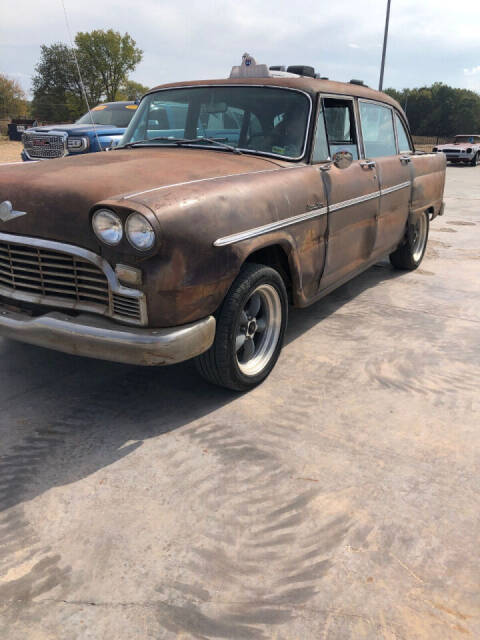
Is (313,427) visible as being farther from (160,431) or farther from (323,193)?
(323,193)

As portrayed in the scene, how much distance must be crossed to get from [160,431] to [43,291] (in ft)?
3.18

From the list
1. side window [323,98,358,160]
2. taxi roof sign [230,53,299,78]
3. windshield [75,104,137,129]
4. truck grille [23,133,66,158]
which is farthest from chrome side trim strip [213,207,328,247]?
windshield [75,104,137,129]

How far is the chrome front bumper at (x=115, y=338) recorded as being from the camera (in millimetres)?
2553

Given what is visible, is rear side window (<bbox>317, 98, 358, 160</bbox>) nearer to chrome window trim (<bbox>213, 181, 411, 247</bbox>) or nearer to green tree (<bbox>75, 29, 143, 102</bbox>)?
chrome window trim (<bbox>213, 181, 411, 247</bbox>)

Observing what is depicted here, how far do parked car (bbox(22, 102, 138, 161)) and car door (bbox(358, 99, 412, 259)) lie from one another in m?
5.25

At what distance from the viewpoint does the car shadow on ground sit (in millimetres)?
2494

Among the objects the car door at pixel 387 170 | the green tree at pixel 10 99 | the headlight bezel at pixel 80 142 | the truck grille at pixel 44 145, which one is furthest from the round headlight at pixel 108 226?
the green tree at pixel 10 99

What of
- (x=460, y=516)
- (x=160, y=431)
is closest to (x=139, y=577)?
(x=160, y=431)

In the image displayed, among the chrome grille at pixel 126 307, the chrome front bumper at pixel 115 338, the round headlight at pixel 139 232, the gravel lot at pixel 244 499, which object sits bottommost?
the gravel lot at pixel 244 499

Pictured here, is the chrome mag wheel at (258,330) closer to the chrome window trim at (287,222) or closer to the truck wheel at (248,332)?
the truck wheel at (248,332)

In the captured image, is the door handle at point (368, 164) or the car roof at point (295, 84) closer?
the car roof at point (295, 84)

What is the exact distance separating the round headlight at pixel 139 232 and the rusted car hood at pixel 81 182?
0.10m

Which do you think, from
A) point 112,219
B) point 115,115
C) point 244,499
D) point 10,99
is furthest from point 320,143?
point 10,99

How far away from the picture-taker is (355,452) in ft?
8.77
